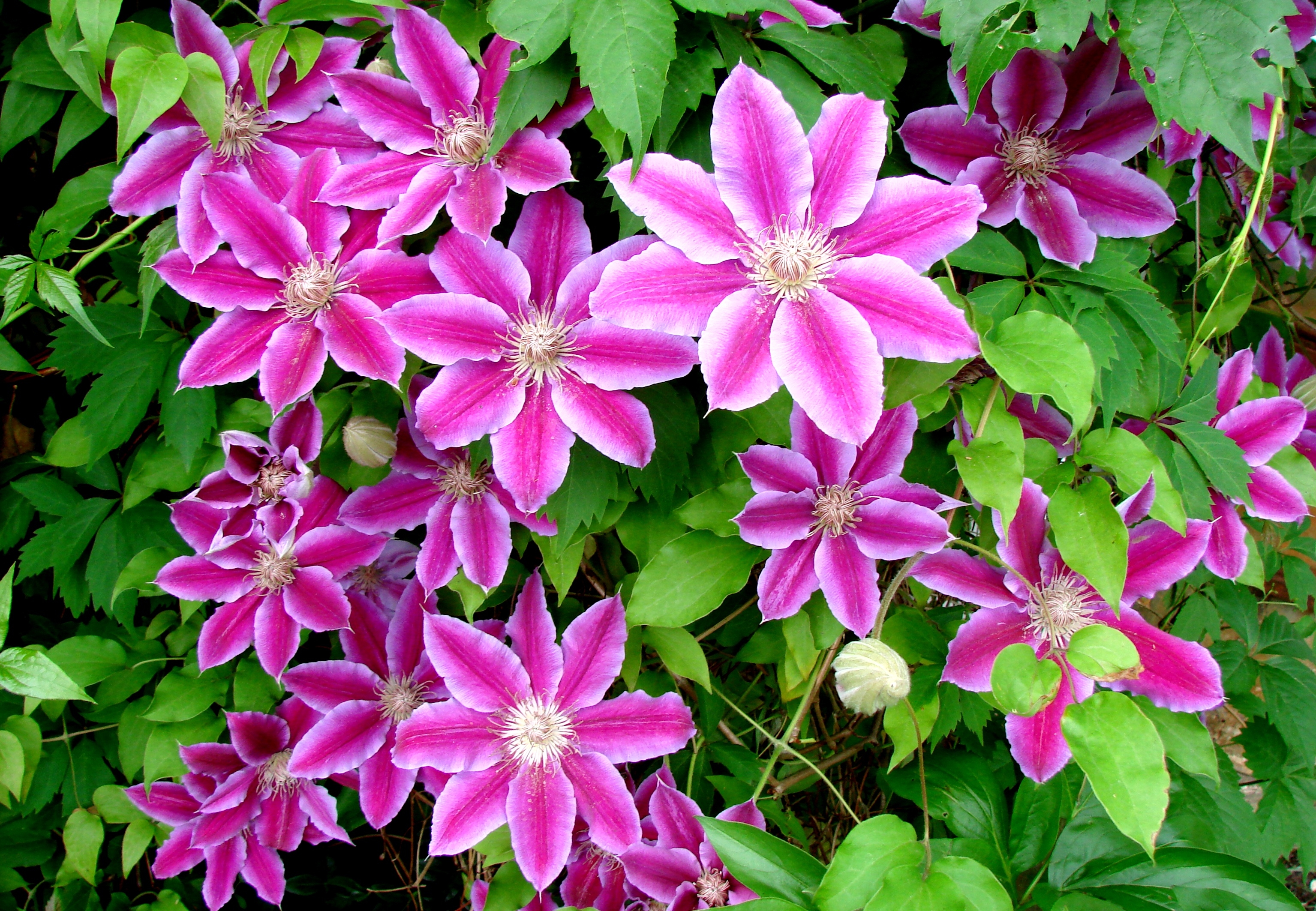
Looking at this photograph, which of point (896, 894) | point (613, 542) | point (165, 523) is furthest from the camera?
point (165, 523)

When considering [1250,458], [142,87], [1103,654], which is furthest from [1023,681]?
[142,87]

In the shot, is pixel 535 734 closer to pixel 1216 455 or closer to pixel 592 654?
pixel 592 654

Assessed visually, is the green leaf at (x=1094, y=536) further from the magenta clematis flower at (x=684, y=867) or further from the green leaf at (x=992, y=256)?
the magenta clematis flower at (x=684, y=867)

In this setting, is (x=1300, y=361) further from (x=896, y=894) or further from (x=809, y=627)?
(x=896, y=894)

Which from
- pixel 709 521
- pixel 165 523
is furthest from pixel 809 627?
pixel 165 523

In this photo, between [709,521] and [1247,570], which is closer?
[709,521]

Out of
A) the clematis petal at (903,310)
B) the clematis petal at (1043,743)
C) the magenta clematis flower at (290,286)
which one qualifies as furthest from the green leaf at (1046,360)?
the magenta clematis flower at (290,286)

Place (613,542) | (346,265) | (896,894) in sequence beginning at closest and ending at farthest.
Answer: (896,894) → (346,265) → (613,542)
